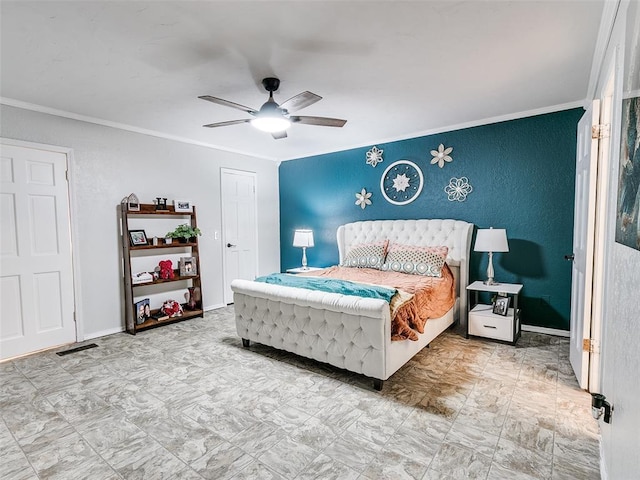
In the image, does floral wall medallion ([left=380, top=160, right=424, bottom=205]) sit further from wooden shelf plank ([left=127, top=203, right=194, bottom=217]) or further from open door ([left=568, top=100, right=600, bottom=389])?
wooden shelf plank ([left=127, top=203, right=194, bottom=217])

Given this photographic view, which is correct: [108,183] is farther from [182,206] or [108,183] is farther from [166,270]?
[166,270]

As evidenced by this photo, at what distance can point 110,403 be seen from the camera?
242cm

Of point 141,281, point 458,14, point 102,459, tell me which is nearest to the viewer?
point 102,459

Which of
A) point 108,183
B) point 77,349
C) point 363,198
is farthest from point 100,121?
point 363,198

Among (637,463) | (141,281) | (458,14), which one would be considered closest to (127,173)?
(141,281)

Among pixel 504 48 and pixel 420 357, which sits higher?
pixel 504 48

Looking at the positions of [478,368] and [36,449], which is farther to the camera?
[478,368]

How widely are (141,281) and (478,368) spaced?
383 centimetres

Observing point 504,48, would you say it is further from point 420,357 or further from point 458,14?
point 420,357

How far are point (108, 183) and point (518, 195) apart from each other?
4.88m

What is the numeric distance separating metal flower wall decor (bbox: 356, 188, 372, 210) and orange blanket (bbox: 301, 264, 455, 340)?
1175mm

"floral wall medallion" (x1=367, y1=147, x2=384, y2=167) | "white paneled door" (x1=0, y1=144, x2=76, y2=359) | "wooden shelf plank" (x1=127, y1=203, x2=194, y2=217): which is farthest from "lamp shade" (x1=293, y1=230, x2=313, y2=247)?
"white paneled door" (x1=0, y1=144, x2=76, y2=359)

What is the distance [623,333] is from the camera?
1.32m

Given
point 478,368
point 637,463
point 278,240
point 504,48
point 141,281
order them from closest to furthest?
1. point 637,463
2. point 504,48
3. point 478,368
4. point 141,281
5. point 278,240
